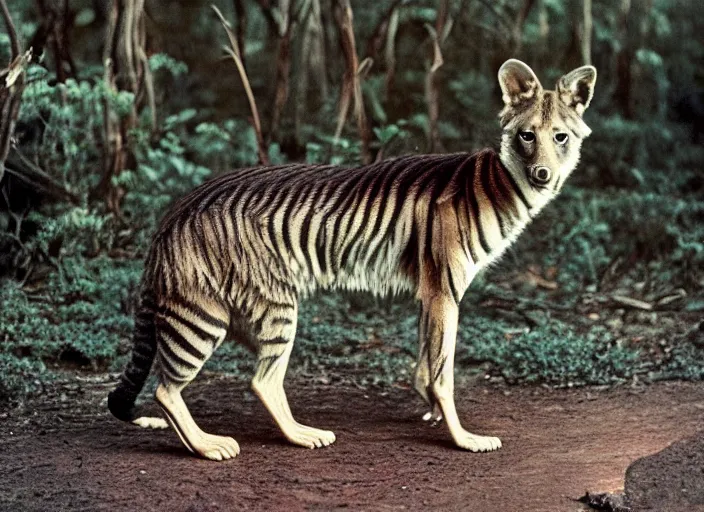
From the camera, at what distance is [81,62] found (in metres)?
11.3

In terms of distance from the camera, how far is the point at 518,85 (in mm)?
5422

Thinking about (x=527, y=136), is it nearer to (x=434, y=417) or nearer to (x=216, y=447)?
(x=434, y=417)

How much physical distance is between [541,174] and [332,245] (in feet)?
3.95

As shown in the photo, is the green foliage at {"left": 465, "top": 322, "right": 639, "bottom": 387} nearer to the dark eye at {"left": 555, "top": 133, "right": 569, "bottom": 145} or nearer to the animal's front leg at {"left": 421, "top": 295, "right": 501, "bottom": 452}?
the animal's front leg at {"left": 421, "top": 295, "right": 501, "bottom": 452}

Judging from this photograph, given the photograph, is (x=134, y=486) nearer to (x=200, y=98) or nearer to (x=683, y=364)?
(x=683, y=364)

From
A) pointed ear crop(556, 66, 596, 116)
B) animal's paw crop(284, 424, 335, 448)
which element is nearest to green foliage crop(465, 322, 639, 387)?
animal's paw crop(284, 424, 335, 448)

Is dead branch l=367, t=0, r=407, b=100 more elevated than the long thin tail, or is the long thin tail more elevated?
dead branch l=367, t=0, r=407, b=100

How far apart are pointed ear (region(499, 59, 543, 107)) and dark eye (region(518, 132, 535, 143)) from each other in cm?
21

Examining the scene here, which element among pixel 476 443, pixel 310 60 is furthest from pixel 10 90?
pixel 310 60

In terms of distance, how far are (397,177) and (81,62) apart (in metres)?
6.75

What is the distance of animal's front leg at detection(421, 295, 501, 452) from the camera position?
5.50 metres

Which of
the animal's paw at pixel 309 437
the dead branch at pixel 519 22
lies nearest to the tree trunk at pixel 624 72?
the dead branch at pixel 519 22

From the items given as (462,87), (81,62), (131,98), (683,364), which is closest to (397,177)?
(683,364)

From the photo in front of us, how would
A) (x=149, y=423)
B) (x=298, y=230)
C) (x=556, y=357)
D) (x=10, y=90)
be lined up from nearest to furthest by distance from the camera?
(x=298, y=230)
(x=149, y=423)
(x=10, y=90)
(x=556, y=357)
